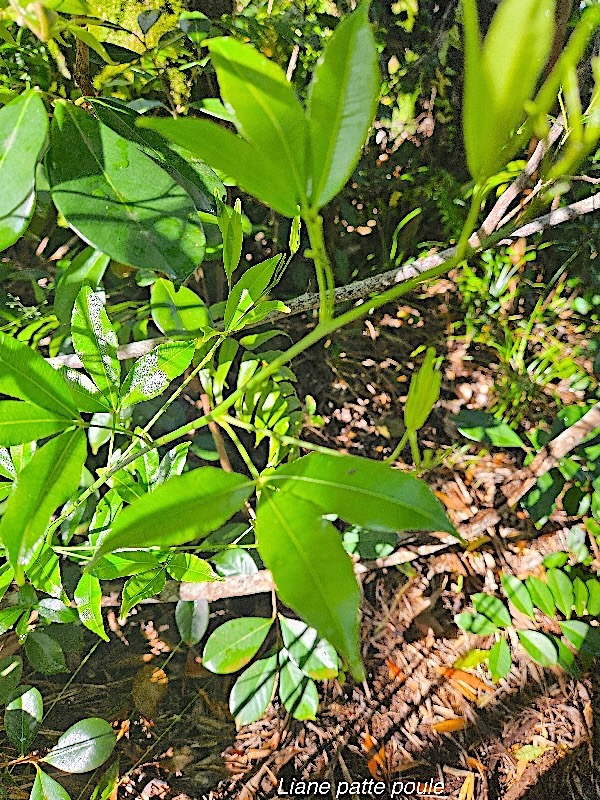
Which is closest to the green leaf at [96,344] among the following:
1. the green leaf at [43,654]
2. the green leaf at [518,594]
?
the green leaf at [43,654]

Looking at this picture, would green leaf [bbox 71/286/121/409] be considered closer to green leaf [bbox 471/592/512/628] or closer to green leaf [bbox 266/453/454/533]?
green leaf [bbox 266/453/454/533]

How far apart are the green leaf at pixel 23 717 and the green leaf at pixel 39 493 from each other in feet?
1.72

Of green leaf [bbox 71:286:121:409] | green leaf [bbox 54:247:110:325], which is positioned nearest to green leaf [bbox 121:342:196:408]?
green leaf [bbox 71:286:121:409]

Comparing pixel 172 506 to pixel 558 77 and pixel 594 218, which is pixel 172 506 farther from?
pixel 594 218

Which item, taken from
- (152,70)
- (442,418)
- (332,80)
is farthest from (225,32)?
(442,418)

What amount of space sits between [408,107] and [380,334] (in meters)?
0.51

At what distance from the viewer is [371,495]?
11.2 inches

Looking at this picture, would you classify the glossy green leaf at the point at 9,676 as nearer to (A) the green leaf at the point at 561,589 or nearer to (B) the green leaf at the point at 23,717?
(B) the green leaf at the point at 23,717

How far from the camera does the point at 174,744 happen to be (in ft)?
3.32

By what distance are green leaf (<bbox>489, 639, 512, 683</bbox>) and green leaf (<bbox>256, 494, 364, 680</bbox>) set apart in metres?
0.86

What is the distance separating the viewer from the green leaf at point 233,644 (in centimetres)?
78

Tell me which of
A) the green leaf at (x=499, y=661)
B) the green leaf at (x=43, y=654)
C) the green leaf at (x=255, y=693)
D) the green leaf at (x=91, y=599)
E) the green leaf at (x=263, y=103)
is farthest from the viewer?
the green leaf at (x=499, y=661)

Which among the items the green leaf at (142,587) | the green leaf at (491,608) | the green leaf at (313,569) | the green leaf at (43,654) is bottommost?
the green leaf at (491,608)

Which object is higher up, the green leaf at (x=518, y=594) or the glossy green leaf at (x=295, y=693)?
the glossy green leaf at (x=295, y=693)
